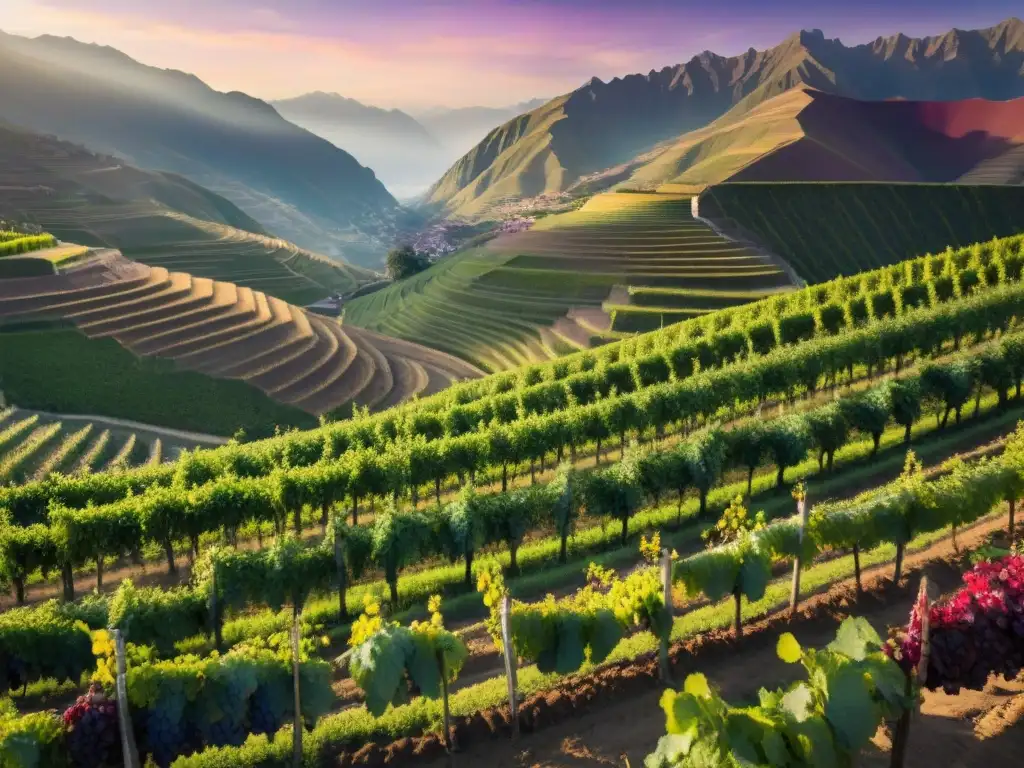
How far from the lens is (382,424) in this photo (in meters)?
30.8

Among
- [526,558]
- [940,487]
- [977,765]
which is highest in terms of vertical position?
[940,487]

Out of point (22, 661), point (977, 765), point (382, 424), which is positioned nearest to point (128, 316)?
point (382, 424)

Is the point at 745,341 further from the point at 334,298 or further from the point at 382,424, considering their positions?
the point at 334,298

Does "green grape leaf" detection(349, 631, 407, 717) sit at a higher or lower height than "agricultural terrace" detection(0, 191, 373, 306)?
lower

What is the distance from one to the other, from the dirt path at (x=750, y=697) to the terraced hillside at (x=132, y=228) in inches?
3660

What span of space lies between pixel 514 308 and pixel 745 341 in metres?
31.9

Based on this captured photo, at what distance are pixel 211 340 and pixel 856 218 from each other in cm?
7677

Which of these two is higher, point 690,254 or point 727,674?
point 690,254

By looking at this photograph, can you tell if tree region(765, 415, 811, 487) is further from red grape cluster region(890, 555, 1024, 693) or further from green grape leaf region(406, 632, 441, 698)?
green grape leaf region(406, 632, 441, 698)

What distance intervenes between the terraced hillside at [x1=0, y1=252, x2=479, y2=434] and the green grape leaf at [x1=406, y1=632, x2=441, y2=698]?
121 ft

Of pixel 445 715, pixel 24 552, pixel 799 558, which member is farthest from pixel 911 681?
pixel 24 552

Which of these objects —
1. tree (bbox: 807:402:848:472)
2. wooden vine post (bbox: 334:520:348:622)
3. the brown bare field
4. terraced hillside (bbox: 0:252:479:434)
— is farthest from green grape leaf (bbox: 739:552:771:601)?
terraced hillside (bbox: 0:252:479:434)

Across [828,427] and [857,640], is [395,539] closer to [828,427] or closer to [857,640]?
[857,640]

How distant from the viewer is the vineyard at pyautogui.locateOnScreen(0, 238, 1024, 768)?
10258 millimetres
